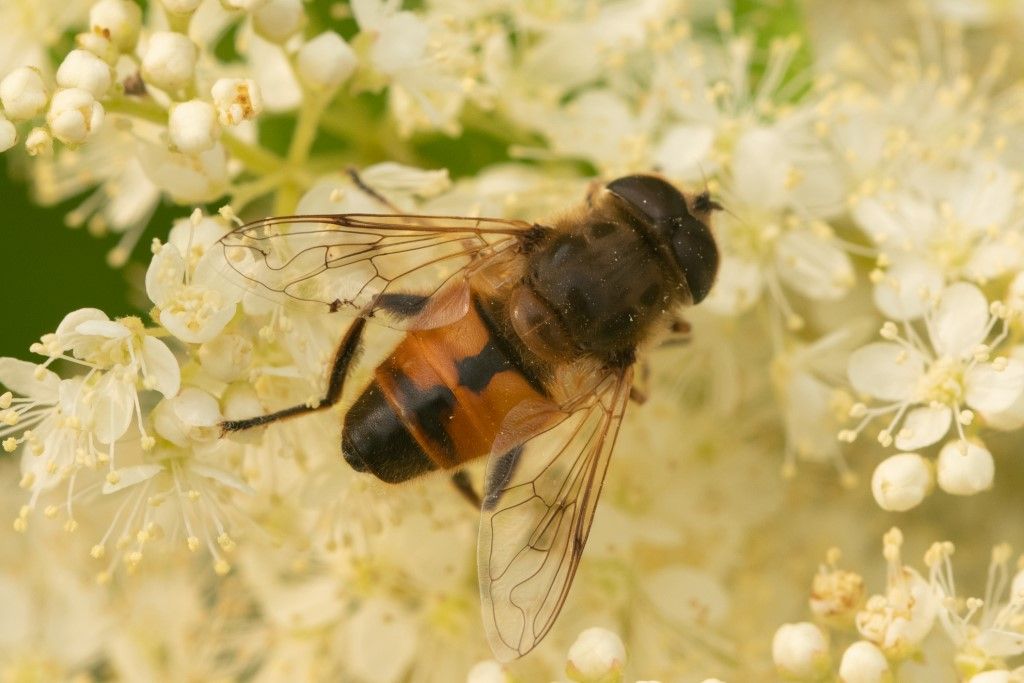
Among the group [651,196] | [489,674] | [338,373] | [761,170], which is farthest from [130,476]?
[761,170]

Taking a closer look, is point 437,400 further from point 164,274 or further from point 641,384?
point 641,384

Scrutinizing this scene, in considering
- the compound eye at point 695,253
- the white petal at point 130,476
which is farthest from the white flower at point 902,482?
the white petal at point 130,476

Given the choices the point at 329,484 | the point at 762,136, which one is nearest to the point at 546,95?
the point at 762,136

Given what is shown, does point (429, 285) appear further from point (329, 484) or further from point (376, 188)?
point (329, 484)

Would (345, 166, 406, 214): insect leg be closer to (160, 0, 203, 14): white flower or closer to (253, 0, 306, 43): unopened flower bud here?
(253, 0, 306, 43): unopened flower bud

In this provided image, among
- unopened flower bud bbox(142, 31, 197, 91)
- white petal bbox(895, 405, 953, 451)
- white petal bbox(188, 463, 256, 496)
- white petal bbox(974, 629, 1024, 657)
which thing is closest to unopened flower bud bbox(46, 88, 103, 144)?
unopened flower bud bbox(142, 31, 197, 91)

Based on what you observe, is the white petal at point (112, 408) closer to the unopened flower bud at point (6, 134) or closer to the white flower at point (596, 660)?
the unopened flower bud at point (6, 134)
